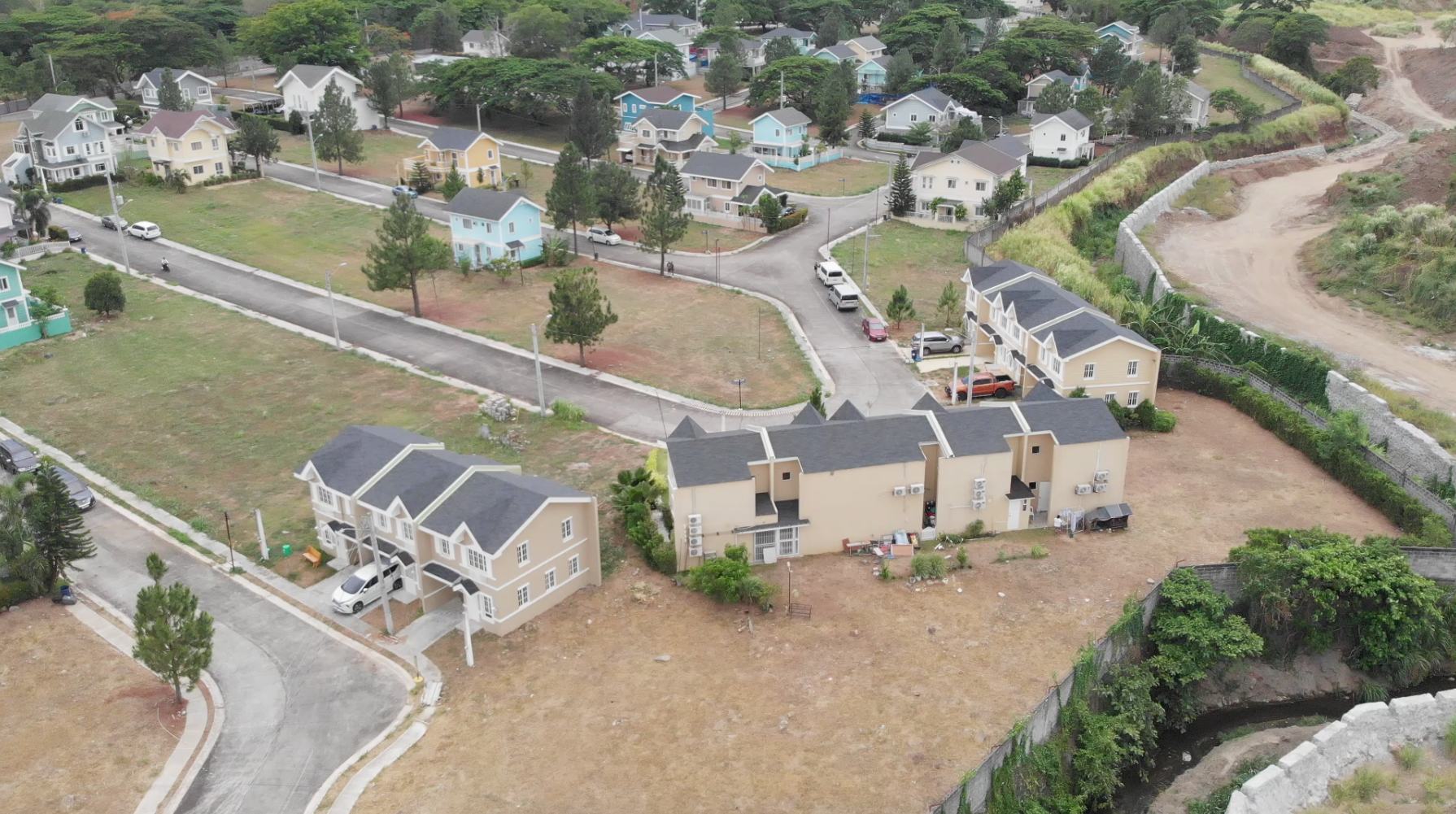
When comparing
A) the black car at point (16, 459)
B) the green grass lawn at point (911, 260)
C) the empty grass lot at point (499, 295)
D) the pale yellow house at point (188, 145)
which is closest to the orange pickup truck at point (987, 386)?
the empty grass lot at point (499, 295)

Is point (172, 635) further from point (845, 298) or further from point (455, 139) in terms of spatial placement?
point (455, 139)

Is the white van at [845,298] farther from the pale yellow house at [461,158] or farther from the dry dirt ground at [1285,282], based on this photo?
the pale yellow house at [461,158]

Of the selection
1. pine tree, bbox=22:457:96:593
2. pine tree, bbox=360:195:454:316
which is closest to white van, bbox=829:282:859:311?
pine tree, bbox=360:195:454:316

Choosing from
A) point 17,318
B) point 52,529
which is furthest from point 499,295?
point 52,529

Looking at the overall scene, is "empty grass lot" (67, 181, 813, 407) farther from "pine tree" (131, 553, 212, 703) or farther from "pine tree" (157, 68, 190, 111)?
"pine tree" (131, 553, 212, 703)

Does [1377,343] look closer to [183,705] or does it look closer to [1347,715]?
[1347,715]
